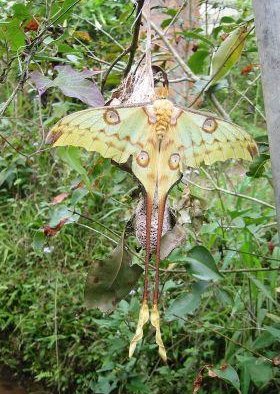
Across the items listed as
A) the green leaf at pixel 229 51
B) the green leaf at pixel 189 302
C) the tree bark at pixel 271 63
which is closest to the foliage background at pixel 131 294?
the green leaf at pixel 189 302

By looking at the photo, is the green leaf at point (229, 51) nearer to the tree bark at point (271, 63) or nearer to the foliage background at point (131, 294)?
the foliage background at point (131, 294)

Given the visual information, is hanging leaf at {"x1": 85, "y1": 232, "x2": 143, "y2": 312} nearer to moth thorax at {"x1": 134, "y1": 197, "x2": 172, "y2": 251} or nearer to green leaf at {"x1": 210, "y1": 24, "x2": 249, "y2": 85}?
moth thorax at {"x1": 134, "y1": 197, "x2": 172, "y2": 251}

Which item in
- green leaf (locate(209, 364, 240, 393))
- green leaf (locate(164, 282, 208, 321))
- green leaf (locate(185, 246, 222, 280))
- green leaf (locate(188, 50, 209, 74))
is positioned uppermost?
green leaf (locate(188, 50, 209, 74))

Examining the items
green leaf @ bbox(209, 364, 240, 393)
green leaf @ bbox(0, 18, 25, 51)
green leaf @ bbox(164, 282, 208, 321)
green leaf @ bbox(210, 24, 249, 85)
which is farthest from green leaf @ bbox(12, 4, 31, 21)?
green leaf @ bbox(209, 364, 240, 393)

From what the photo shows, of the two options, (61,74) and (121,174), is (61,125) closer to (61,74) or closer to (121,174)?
(61,74)

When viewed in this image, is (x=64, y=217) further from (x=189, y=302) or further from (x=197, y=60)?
(x=197, y=60)

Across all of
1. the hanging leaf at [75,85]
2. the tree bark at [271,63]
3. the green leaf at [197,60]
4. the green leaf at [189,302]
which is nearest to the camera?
the tree bark at [271,63]

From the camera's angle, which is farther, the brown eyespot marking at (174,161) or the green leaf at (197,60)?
the green leaf at (197,60)

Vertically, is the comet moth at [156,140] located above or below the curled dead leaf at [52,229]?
above
